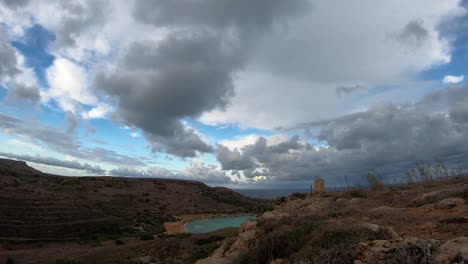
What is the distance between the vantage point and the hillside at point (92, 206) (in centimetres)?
5009

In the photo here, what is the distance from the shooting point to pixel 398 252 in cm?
618

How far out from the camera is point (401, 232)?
10.7 meters

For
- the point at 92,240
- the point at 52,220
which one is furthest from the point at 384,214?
the point at 52,220

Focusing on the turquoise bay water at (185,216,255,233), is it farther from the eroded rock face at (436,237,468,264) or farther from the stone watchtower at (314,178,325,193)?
the eroded rock face at (436,237,468,264)

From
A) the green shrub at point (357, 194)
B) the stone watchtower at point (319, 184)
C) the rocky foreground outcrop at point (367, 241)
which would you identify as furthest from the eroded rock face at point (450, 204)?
the stone watchtower at point (319, 184)

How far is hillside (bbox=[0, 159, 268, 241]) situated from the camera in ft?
164

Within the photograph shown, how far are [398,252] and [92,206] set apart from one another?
235ft

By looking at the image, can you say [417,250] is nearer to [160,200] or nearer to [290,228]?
[290,228]

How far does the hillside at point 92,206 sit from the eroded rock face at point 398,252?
50030mm

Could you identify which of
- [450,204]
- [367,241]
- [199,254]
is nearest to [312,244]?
[367,241]

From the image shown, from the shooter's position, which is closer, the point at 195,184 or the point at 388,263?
the point at 388,263

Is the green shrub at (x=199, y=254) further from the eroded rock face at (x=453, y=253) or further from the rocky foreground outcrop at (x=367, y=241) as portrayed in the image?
the eroded rock face at (x=453, y=253)

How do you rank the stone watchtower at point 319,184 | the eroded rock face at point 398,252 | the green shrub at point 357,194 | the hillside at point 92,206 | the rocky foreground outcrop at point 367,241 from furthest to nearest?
1. the stone watchtower at point 319,184
2. the hillside at point 92,206
3. the green shrub at point 357,194
4. the rocky foreground outcrop at point 367,241
5. the eroded rock face at point 398,252

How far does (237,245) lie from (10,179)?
3017 inches
